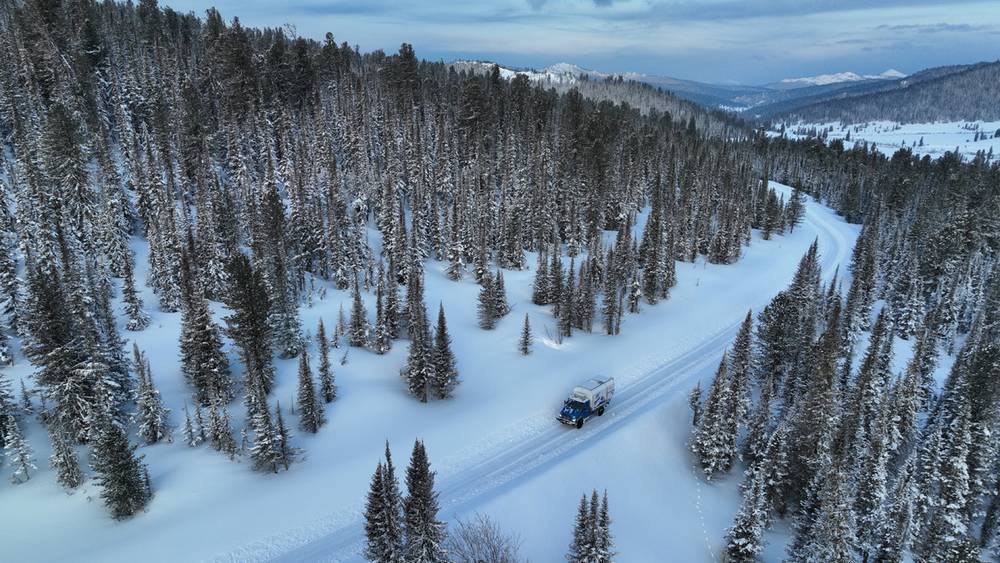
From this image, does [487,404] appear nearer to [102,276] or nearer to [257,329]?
[257,329]

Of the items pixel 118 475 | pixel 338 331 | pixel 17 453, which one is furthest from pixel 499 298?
pixel 17 453

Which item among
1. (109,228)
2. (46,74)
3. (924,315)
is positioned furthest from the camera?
(924,315)

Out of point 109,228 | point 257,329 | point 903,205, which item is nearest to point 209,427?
point 257,329

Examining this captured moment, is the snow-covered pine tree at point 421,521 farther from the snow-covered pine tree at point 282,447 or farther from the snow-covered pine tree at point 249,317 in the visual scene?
the snow-covered pine tree at point 249,317

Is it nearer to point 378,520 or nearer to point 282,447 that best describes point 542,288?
point 282,447

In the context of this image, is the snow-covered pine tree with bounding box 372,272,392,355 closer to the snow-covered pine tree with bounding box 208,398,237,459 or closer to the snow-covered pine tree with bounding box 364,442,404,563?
the snow-covered pine tree with bounding box 208,398,237,459

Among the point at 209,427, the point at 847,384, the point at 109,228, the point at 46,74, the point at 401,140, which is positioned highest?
the point at 46,74
